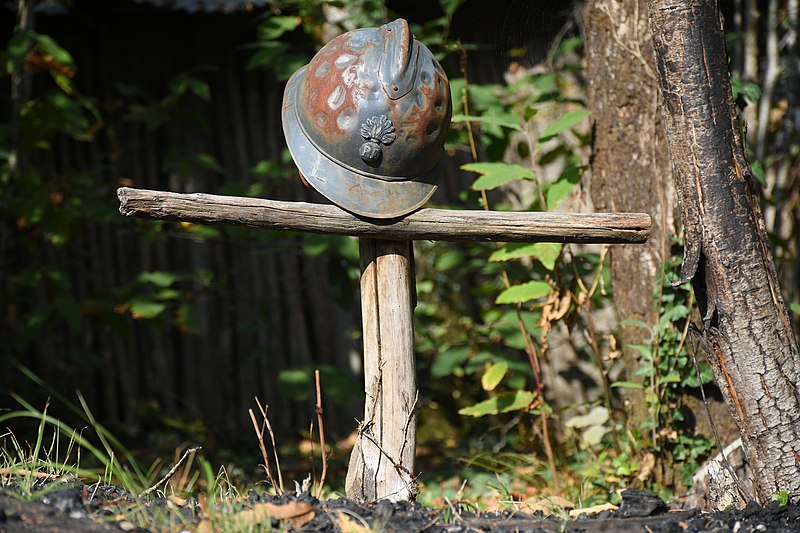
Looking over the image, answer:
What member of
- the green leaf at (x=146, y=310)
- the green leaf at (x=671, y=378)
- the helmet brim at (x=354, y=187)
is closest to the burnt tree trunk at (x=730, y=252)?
the green leaf at (x=671, y=378)

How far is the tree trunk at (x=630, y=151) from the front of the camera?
341 centimetres

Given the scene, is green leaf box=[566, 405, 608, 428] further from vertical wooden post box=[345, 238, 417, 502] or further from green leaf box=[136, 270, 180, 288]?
green leaf box=[136, 270, 180, 288]

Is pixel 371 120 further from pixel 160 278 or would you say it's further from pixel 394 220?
pixel 160 278

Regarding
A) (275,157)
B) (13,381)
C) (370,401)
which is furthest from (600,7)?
(13,381)

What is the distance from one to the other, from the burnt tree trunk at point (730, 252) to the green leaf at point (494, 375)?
4.18 ft

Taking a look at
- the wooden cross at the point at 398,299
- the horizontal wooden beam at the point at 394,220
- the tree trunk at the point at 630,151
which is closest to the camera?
the horizontal wooden beam at the point at 394,220

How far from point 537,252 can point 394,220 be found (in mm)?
1059

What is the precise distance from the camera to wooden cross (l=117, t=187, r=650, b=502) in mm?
2650

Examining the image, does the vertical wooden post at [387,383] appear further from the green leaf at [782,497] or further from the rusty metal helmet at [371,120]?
the green leaf at [782,497]

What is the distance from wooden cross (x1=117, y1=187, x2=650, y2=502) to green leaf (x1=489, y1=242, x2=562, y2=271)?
663mm

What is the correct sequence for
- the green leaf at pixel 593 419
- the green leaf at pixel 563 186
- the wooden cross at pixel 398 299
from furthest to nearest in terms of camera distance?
1. the green leaf at pixel 593 419
2. the green leaf at pixel 563 186
3. the wooden cross at pixel 398 299

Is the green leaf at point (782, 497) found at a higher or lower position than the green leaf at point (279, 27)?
lower

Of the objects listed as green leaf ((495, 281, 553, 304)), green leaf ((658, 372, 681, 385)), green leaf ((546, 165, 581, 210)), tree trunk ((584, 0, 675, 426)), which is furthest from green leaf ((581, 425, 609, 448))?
green leaf ((546, 165, 581, 210))

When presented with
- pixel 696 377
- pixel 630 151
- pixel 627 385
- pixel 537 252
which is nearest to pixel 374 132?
pixel 537 252
